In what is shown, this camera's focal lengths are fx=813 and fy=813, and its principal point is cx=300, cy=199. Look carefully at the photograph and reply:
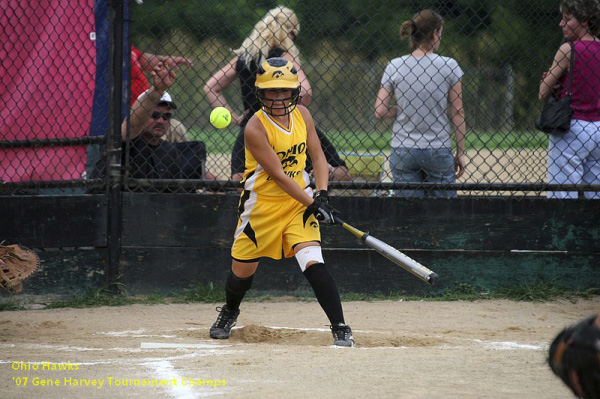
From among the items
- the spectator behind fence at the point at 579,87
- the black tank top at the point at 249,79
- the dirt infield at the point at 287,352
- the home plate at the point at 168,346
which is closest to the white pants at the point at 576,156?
the spectator behind fence at the point at 579,87

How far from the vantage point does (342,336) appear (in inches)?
185

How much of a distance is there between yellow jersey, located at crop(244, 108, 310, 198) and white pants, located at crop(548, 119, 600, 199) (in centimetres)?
228

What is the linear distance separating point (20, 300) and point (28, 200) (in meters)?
0.75

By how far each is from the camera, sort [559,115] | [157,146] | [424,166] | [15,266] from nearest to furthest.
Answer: [15,266] → [559,115] → [424,166] → [157,146]

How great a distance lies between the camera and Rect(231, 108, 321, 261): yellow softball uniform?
491 centimetres

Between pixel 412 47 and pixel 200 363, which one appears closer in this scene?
pixel 200 363

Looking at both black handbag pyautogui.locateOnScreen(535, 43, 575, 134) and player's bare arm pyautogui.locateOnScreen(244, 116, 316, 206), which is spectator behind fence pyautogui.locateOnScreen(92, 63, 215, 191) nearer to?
player's bare arm pyautogui.locateOnScreen(244, 116, 316, 206)

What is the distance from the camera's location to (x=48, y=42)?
6203 mm

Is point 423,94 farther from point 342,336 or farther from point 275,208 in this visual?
point 342,336

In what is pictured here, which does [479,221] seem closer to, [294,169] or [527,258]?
[527,258]

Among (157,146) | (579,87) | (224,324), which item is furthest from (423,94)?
(224,324)

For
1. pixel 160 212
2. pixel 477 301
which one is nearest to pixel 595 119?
pixel 477 301

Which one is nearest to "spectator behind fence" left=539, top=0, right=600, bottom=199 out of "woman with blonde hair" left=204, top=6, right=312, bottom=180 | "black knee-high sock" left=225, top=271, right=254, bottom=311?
"woman with blonde hair" left=204, top=6, right=312, bottom=180

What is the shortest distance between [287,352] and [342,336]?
1.42 ft
